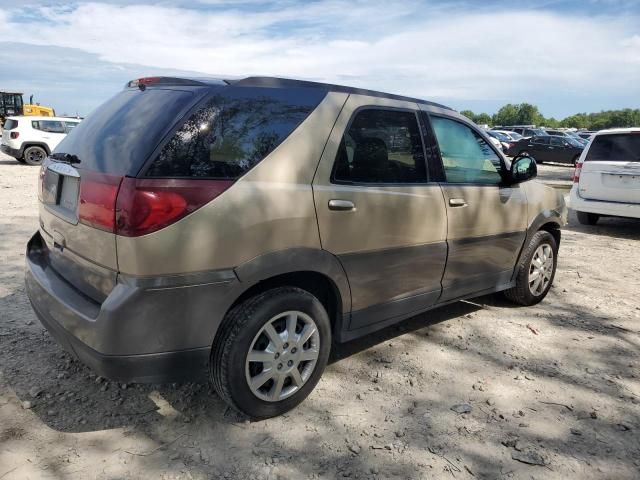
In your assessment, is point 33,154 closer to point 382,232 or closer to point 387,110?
point 387,110

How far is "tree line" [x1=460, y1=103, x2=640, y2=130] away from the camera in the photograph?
11925 cm

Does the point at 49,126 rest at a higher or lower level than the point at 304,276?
lower

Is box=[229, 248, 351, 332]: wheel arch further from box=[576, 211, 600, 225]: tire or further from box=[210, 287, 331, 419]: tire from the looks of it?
box=[576, 211, 600, 225]: tire

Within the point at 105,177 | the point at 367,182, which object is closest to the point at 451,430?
the point at 367,182

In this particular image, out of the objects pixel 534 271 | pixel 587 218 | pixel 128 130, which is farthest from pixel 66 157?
pixel 587 218

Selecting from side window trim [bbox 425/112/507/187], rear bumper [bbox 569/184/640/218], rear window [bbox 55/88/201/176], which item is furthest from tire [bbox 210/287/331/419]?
rear bumper [bbox 569/184/640/218]

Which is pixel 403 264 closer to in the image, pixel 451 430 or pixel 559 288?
pixel 451 430

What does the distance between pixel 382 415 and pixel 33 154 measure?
17.7 meters

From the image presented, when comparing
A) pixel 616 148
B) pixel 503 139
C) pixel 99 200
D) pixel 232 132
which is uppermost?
pixel 503 139

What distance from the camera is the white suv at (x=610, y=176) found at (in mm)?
7965

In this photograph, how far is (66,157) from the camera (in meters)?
2.90

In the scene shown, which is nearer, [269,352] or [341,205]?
[269,352]

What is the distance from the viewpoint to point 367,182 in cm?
309

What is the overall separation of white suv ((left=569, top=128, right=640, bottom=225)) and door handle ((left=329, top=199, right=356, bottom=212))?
6.74 metres
